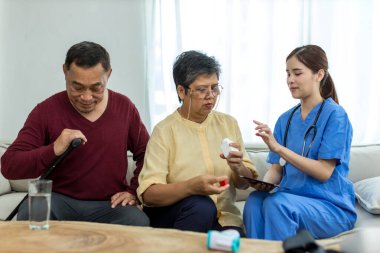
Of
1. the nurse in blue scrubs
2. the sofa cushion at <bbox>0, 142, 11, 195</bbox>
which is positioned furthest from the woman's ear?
the sofa cushion at <bbox>0, 142, 11, 195</bbox>

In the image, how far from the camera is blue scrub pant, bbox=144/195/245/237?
6.51 feet

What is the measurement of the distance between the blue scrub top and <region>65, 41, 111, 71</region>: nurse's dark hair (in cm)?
87

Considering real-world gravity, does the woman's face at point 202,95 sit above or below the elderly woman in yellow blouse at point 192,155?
above

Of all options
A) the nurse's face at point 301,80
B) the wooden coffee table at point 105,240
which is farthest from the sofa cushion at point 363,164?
the wooden coffee table at point 105,240

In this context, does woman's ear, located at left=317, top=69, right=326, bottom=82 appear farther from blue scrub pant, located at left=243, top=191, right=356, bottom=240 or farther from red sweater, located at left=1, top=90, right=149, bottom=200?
red sweater, located at left=1, top=90, right=149, bottom=200

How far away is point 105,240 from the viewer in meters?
1.50

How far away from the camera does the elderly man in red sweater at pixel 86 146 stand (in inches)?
83.3

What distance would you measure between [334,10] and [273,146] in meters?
1.53

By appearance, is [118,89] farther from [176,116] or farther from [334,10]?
[334,10]

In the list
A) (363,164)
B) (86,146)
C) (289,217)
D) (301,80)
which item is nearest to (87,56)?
(86,146)

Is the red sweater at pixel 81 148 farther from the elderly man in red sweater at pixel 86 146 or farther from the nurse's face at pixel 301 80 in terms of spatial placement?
the nurse's face at pixel 301 80

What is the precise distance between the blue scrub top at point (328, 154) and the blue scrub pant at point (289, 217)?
0.15 feet

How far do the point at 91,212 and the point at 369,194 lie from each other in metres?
1.19

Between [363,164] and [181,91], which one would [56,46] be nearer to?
[181,91]
